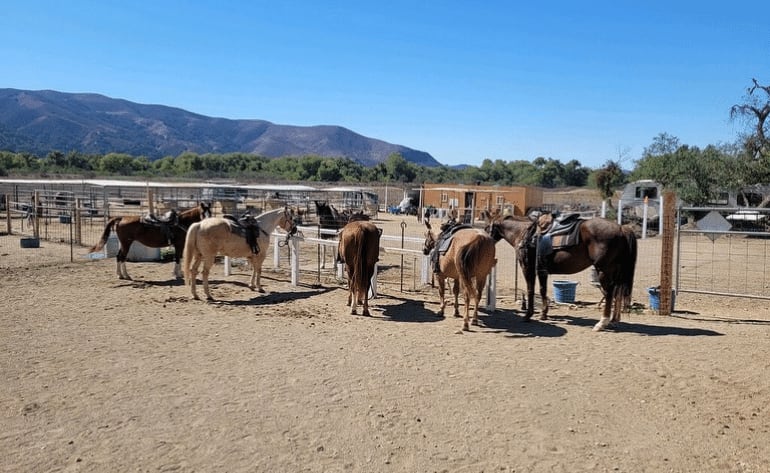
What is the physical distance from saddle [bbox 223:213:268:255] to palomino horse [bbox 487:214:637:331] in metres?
4.70

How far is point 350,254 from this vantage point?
28.9 feet

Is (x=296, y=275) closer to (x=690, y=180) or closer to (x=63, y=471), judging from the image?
(x=63, y=471)

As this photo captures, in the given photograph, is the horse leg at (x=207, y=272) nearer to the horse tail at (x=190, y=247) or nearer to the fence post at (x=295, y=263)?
the horse tail at (x=190, y=247)

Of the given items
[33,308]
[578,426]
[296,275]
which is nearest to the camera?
[578,426]

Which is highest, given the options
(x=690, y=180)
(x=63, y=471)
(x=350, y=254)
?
(x=690, y=180)

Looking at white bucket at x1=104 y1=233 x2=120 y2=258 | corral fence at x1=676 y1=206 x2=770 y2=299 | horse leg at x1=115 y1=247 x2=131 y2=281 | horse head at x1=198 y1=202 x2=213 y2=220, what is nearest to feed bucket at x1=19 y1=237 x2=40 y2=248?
white bucket at x1=104 y1=233 x2=120 y2=258

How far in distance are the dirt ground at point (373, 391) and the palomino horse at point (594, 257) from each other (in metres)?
0.39

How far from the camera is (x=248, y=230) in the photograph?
10.3m

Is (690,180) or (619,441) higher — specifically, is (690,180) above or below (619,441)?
above

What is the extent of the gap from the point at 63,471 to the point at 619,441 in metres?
3.99

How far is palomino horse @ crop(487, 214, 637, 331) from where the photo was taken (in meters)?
7.91

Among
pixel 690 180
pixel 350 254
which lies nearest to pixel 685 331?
pixel 350 254

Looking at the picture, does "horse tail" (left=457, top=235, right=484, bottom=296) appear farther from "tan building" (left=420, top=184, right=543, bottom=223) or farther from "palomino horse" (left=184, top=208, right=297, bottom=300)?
"tan building" (left=420, top=184, right=543, bottom=223)

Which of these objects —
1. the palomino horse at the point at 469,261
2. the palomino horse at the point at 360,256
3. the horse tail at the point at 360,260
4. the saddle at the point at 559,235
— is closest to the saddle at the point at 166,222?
the palomino horse at the point at 360,256
